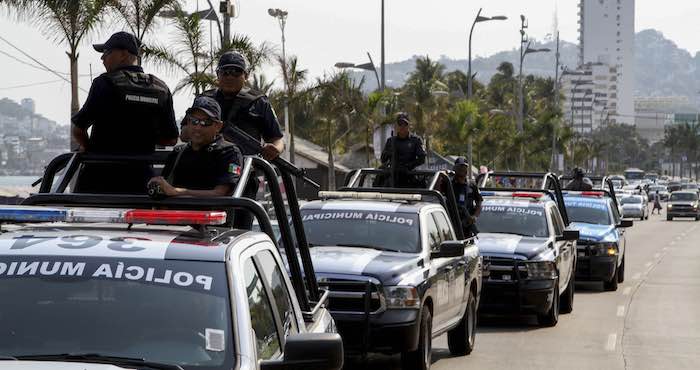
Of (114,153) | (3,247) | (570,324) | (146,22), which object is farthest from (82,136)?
(146,22)

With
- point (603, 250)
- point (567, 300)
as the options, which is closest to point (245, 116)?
point (567, 300)

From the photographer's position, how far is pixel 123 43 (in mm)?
8484

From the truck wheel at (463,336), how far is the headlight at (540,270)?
292 centimetres

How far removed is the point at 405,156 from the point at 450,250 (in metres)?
3.83

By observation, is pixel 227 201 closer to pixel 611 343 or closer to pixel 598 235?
pixel 611 343

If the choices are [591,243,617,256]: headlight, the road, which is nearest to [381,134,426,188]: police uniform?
the road

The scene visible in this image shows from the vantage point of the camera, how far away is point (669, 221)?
7481cm

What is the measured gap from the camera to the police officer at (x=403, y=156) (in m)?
16.1

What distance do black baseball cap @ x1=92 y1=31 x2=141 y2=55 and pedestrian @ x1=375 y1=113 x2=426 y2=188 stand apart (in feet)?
24.9

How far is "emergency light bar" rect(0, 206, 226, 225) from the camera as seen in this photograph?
5703 mm

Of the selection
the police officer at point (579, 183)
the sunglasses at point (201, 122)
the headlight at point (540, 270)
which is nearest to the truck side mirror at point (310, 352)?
the sunglasses at point (201, 122)

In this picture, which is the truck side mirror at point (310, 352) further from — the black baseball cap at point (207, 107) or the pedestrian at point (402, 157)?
the pedestrian at point (402, 157)

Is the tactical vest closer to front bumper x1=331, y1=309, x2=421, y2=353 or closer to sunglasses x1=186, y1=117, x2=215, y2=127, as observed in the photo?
sunglasses x1=186, y1=117, x2=215, y2=127

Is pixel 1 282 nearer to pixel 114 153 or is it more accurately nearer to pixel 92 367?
pixel 92 367
